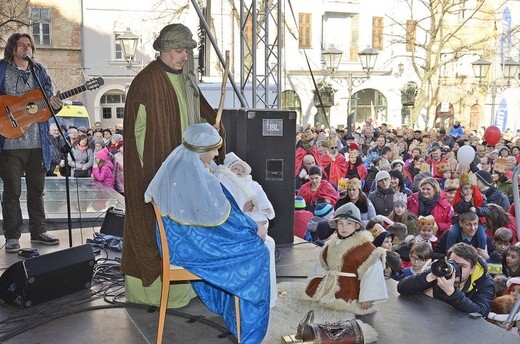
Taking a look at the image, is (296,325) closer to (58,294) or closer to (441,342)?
(441,342)

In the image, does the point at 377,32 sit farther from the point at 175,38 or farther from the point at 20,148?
the point at 175,38

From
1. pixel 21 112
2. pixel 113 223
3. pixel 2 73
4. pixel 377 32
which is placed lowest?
pixel 113 223

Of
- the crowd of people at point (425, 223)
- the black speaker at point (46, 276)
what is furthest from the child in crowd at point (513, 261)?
the black speaker at point (46, 276)

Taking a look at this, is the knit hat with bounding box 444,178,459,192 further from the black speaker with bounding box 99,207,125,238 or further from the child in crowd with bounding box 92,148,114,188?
the child in crowd with bounding box 92,148,114,188

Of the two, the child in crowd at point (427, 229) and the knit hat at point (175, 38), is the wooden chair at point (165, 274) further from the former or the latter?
the child in crowd at point (427, 229)

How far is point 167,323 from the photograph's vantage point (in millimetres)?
3963

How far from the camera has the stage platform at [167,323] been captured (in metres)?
3.75

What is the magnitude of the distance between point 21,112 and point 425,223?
3907 millimetres

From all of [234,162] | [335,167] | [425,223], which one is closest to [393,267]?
[425,223]

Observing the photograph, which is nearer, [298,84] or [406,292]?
Result: [406,292]

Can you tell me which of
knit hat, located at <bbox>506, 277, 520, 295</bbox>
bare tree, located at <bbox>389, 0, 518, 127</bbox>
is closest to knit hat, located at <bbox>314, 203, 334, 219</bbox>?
knit hat, located at <bbox>506, 277, 520, 295</bbox>

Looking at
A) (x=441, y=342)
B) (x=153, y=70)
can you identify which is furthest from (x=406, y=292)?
(x=153, y=70)

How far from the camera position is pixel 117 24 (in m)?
24.0

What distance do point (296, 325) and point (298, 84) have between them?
858 inches
